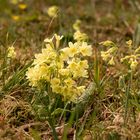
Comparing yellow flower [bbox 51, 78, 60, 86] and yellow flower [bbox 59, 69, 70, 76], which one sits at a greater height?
yellow flower [bbox 59, 69, 70, 76]

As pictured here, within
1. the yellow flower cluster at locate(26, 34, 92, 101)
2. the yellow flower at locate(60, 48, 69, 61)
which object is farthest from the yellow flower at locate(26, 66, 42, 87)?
the yellow flower at locate(60, 48, 69, 61)

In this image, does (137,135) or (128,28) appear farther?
(128,28)

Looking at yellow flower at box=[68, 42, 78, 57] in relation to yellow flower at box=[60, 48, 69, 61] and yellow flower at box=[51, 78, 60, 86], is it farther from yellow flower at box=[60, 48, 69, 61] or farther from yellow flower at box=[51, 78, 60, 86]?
yellow flower at box=[51, 78, 60, 86]

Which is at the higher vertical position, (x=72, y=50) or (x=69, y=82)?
(x=72, y=50)

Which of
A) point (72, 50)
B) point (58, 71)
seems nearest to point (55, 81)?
point (58, 71)

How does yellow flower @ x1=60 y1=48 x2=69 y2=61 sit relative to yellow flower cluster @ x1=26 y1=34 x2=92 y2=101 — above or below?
above

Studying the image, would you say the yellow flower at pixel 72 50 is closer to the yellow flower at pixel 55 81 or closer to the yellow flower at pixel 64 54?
the yellow flower at pixel 64 54

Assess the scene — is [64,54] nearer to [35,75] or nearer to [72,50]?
[72,50]

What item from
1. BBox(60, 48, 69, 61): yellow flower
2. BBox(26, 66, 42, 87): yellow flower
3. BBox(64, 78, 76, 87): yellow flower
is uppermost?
BBox(60, 48, 69, 61): yellow flower

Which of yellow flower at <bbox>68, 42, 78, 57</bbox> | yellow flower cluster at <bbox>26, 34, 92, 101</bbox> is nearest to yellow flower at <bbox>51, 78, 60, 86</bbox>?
yellow flower cluster at <bbox>26, 34, 92, 101</bbox>

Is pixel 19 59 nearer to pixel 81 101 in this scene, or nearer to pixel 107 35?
pixel 81 101

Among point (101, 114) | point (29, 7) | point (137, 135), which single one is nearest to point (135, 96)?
point (101, 114)
